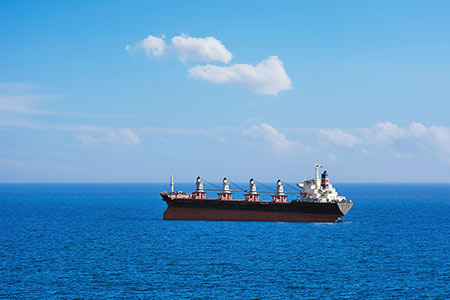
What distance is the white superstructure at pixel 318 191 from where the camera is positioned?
7938cm

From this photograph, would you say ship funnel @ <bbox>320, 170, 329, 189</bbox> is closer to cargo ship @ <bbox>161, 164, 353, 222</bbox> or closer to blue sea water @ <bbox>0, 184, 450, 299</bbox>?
cargo ship @ <bbox>161, 164, 353, 222</bbox>

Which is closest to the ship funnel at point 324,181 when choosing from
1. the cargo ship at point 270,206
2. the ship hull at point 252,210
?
the cargo ship at point 270,206

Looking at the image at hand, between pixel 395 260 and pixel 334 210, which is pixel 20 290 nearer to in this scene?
pixel 395 260

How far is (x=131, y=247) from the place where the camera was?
197 ft

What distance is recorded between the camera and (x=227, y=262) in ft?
166

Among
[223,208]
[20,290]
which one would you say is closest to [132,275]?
[20,290]

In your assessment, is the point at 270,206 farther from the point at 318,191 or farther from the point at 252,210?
the point at 318,191

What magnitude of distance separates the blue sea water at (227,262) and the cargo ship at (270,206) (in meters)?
2.36

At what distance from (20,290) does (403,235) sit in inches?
2085

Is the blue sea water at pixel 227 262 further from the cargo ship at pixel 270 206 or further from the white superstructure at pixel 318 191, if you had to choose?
the white superstructure at pixel 318 191

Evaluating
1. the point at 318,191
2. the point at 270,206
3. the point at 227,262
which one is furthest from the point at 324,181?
the point at 227,262

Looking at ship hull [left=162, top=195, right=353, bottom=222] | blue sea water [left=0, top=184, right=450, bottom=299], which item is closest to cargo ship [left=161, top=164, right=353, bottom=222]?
ship hull [left=162, top=195, right=353, bottom=222]

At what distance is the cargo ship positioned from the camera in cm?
7907

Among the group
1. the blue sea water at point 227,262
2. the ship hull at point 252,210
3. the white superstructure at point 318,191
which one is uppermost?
the white superstructure at point 318,191
